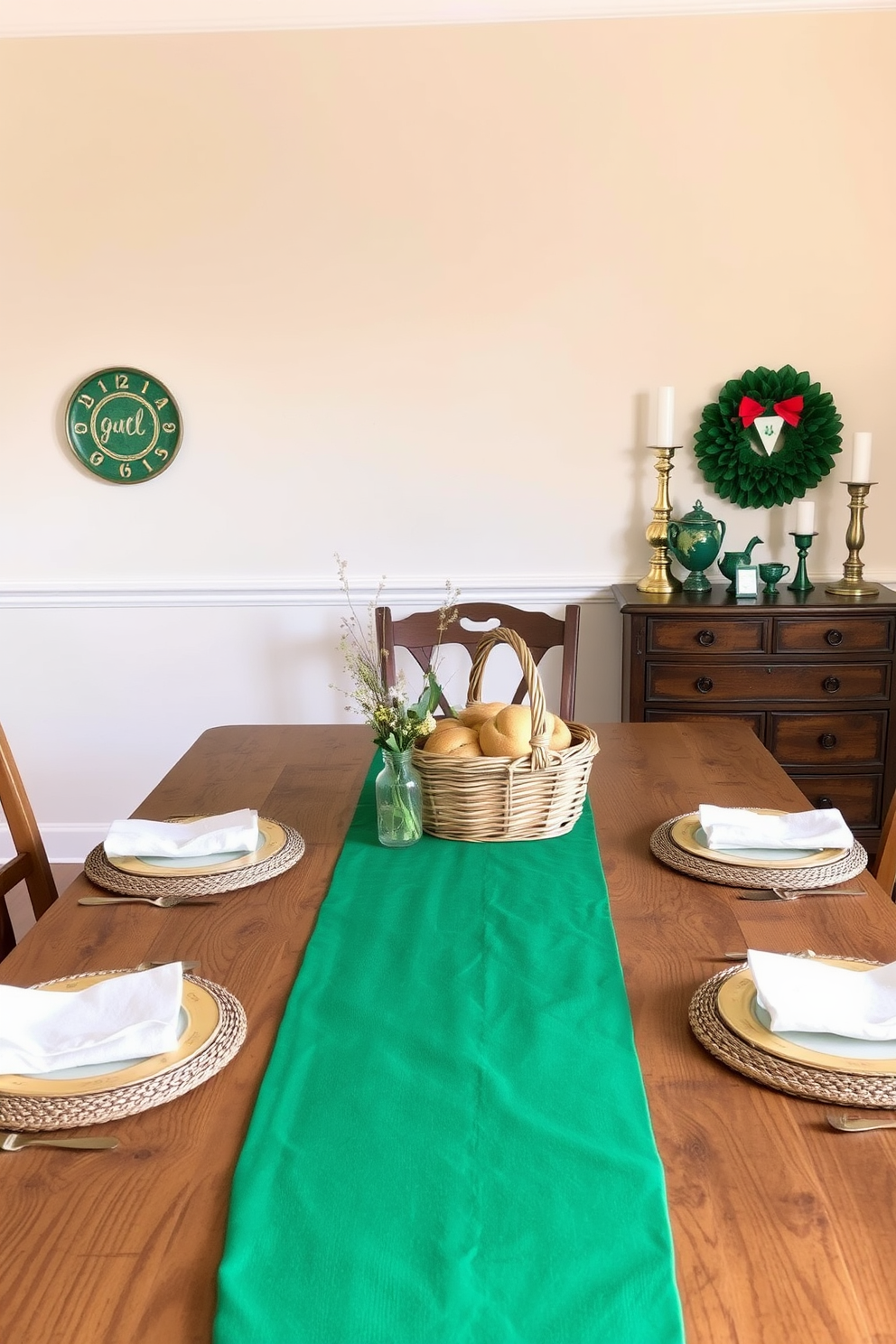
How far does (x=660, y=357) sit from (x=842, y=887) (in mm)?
2241

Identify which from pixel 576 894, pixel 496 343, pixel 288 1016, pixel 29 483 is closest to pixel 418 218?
pixel 496 343

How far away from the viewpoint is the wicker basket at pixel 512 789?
168 cm

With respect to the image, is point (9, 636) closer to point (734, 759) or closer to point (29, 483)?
point (29, 483)

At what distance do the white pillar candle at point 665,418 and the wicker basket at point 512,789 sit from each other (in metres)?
1.75

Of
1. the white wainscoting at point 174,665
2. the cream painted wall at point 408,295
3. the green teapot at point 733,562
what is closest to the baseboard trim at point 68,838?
the white wainscoting at point 174,665

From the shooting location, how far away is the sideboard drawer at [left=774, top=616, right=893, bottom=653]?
316cm

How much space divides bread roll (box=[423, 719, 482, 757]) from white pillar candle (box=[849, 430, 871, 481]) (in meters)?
1.98

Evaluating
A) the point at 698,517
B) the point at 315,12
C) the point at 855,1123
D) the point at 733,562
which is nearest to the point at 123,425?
the point at 315,12

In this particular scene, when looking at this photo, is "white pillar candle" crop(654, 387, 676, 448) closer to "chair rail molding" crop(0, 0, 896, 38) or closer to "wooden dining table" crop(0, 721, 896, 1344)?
"chair rail molding" crop(0, 0, 896, 38)

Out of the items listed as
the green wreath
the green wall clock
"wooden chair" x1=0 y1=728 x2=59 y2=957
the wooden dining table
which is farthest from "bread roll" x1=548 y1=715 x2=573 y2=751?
the green wall clock

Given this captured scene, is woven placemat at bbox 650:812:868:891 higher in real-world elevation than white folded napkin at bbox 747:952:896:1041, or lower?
lower

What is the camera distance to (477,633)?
9.41 ft

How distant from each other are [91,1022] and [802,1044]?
749 millimetres

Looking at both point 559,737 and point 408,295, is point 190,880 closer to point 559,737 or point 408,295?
point 559,737
